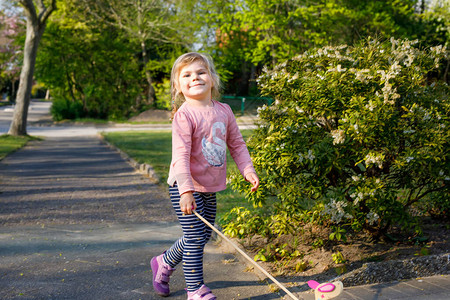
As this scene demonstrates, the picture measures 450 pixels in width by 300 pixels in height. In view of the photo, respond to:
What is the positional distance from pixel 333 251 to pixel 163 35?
2446 centimetres

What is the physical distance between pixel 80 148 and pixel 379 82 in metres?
12.4

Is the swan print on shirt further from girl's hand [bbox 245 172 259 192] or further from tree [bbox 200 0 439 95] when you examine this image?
tree [bbox 200 0 439 95]

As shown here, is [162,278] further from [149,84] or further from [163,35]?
[149,84]

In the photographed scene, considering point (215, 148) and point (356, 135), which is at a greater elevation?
point (356, 135)

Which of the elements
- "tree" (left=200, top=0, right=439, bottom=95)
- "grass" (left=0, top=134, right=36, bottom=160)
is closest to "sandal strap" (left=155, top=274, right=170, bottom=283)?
"grass" (left=0, top=134, right=36, bottom=160)

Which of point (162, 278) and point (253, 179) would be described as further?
point (162, 278)

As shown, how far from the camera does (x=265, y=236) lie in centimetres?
433

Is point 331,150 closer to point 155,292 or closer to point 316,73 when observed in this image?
point 316,73

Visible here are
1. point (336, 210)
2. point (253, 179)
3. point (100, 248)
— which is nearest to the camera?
point (253, 179)

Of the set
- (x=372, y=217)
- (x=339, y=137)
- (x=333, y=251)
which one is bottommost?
(x=333, y=251)

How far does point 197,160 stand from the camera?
321cm

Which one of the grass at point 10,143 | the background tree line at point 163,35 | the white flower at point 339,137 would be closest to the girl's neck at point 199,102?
the white flower at point 339,137

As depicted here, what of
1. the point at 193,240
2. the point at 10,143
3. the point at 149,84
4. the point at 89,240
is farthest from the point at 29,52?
the point at 193,240

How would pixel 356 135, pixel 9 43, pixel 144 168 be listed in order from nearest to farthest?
pixel 356 135 → pixel 144 168 → pixel 9 43
